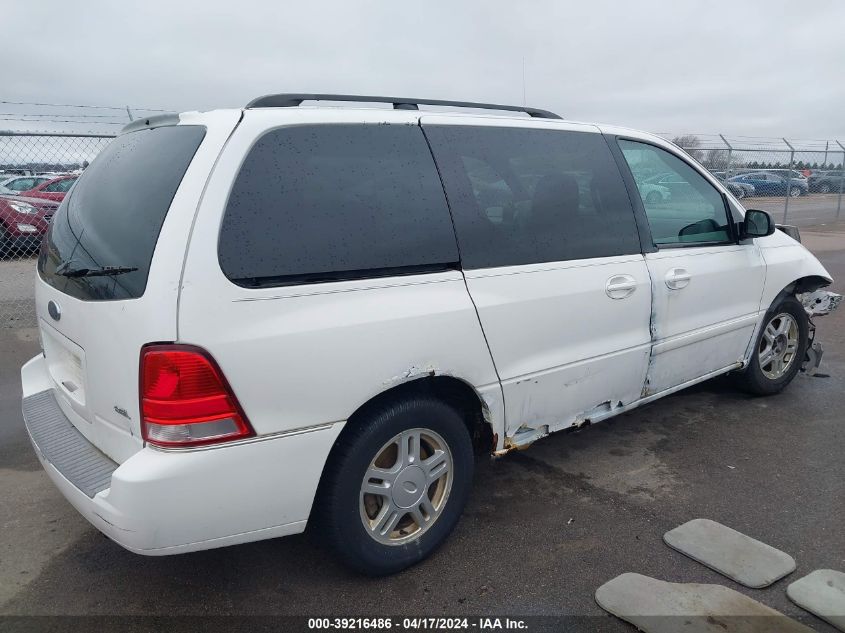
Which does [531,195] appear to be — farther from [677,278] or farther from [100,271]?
[100,271]

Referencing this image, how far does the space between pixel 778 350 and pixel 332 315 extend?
147 inches

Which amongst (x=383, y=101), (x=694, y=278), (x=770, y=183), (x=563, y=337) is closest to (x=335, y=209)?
(x=383, y=101)

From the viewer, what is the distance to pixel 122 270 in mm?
2309

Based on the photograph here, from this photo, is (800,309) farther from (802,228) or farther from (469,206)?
(802,228)

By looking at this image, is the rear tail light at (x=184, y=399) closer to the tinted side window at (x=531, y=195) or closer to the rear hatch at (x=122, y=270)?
the rear hatch at (x=122, y=270)

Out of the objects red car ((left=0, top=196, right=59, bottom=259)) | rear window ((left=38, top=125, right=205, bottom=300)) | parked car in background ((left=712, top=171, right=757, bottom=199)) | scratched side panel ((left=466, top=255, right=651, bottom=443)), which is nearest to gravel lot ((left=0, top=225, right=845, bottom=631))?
scratched side panel ((left=466, top=255, right=651, bottom=443))

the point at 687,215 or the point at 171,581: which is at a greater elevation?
the point at 687,215

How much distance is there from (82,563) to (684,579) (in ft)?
8.34

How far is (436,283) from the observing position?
2.73m

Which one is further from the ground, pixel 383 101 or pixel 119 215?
pixel 383 101

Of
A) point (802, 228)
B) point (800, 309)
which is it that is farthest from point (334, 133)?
point (802, 228)

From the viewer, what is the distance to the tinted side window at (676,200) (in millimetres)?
3754

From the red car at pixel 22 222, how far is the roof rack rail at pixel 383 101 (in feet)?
27.6

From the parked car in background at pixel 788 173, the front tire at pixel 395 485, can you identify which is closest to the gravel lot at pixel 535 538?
the front tire at pixel 395 485
